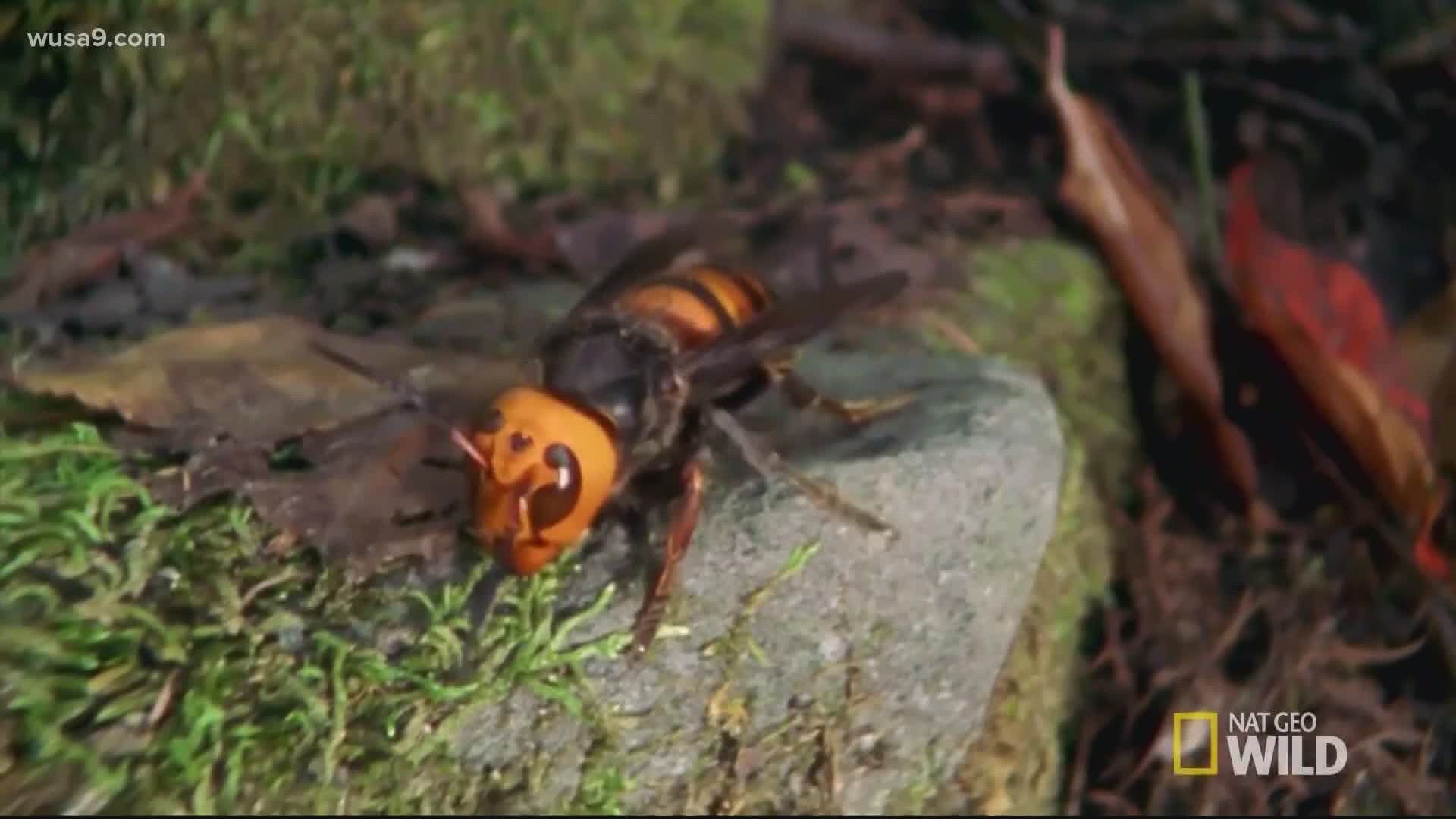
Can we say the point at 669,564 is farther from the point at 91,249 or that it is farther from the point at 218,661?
the point at 91,249

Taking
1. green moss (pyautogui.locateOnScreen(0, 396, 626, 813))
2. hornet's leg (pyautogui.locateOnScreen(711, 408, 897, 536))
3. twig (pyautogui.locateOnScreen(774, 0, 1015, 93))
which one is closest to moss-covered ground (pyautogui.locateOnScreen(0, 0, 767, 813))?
green moss (pyautogui.locateOnScreen(0, 396, 626, 813))

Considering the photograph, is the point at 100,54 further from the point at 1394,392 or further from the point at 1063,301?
the point at 1394,392

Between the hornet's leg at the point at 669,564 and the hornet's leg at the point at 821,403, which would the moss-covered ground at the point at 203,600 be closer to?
the hornet's leg at the point at 669,564

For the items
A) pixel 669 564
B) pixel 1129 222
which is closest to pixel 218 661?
pixel 669 564

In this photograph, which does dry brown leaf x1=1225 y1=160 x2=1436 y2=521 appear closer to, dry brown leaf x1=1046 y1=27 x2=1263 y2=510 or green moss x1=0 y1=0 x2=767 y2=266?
dry brown leaf x1=1046 y1=27 x2=1263 y2=510

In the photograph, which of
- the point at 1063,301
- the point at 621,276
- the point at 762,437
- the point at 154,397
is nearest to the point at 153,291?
the point at 154,397

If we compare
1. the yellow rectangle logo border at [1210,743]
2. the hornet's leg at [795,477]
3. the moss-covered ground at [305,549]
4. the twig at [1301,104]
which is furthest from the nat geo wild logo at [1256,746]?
the twig at [1301,104]
